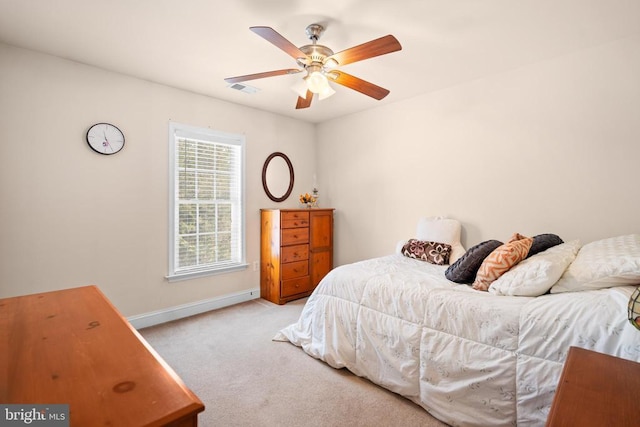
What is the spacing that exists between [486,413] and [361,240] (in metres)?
2.67

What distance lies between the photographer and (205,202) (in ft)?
12.0

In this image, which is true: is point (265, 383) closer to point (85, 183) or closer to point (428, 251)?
point (428, 251)

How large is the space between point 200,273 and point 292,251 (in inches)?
44.6

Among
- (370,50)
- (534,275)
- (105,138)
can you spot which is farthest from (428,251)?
(105,138)

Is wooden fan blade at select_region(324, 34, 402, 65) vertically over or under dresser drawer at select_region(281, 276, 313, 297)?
over

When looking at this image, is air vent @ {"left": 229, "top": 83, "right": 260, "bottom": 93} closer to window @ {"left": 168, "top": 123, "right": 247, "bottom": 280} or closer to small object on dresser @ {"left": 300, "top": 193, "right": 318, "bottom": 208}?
window @ {"left": 168, "top": 123, "right": 247, "bottom": 280}

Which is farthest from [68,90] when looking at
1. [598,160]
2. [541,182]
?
[598,160]

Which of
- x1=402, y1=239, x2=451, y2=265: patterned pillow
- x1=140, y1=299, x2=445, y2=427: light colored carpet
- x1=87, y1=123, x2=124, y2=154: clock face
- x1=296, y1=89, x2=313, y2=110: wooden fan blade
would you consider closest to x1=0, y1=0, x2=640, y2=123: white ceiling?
x1=296, y1=89, x2=313, y2=110: wooden fan blade

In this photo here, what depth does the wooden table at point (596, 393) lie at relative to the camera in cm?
71

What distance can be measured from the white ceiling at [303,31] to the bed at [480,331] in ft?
5.27

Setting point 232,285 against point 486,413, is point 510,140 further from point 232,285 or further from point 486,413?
point 232,285

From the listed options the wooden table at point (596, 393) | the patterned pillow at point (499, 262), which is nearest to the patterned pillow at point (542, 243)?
the patterned pillow at point (499, 262)

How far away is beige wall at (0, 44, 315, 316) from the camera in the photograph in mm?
2514

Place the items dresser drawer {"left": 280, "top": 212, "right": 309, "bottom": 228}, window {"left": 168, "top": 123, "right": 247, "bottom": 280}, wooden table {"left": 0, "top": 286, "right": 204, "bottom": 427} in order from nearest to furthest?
wooden table {"left": 0, "top": 286, "right": 204, "bottom": 427} < window {"left": 168, "top": 123, "right": 247, "bottom": 280} < dresser drawer {"left": 280, "top": 212, "right": 309, "bottom": 228}
